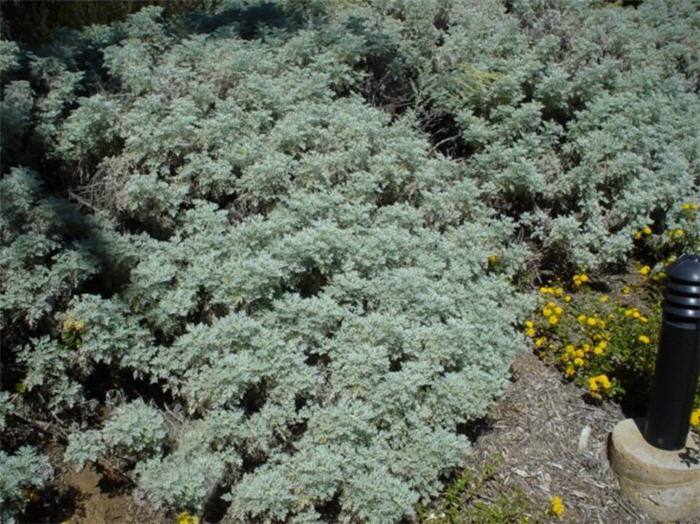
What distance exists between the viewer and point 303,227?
13.5 ft

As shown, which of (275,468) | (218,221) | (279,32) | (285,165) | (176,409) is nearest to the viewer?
(275,468)

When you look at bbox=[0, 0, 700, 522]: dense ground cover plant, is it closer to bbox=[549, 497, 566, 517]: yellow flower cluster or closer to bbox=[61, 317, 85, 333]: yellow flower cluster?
bbox=[61, 317, 85, 333]: yellow flower cluster

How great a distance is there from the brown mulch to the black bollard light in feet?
1.22

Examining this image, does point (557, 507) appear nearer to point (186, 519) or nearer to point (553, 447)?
point (553, 447)

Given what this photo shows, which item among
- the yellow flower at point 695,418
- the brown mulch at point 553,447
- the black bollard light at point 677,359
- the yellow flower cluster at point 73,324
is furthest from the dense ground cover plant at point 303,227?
the black bollard light at point 677,359

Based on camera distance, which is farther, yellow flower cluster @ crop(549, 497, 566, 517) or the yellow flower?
the yellow flower

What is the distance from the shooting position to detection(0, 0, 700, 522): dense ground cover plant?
339 cm

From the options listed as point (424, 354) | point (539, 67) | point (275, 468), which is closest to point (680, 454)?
point (424, 354)

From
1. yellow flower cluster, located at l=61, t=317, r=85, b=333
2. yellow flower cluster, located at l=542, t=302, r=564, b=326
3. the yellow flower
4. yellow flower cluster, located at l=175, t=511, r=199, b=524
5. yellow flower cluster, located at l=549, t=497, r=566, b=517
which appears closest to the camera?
yellow flower cluster, located at l=175, t=511, r=199, b=524

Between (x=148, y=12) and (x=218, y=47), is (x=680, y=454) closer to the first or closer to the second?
(x=218, y=47)

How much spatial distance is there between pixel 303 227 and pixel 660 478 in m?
2.32

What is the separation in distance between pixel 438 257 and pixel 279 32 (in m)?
2.50

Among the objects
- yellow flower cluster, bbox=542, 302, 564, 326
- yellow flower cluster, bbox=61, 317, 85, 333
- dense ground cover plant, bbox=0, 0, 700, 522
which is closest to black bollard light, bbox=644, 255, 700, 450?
dense ground cover plant, bbox=0, 0, 700, 522

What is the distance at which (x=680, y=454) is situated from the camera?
352 centimetres
